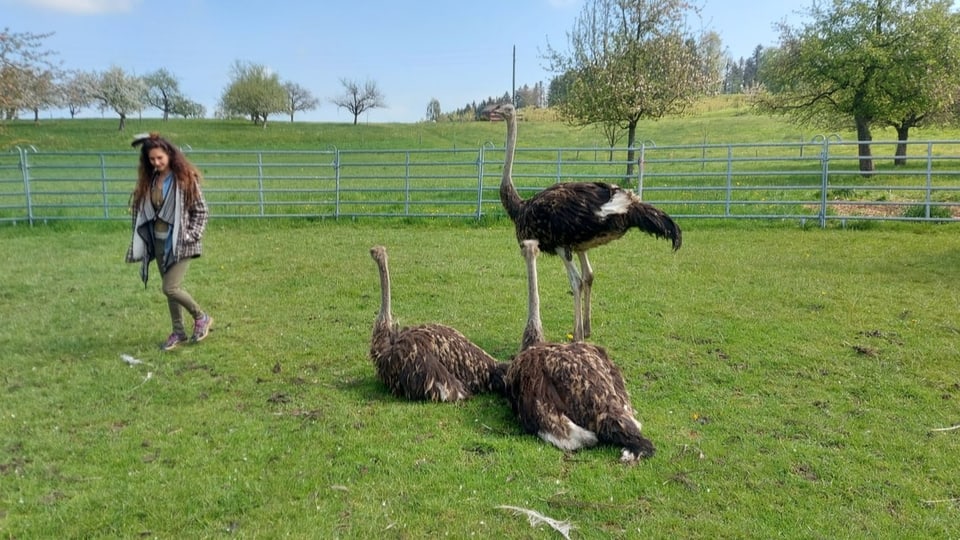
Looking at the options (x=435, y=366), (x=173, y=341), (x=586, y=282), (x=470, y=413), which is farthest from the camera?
(x=586, y=282)

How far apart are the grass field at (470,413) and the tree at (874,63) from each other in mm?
11858

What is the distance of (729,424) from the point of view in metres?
4.49

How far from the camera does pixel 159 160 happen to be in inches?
229

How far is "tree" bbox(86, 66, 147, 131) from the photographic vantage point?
53469 millimetres

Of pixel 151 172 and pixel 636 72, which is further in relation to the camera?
pixel 636 72

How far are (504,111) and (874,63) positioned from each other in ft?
53.1

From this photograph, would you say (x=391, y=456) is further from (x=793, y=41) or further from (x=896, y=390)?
(x=793, y=41)

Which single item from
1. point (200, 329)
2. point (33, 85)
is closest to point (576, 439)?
point (200, 329)

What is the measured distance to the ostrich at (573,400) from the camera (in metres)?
4.05

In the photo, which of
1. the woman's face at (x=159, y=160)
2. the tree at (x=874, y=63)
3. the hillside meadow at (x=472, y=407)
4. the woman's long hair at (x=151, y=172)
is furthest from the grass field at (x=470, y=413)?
the tree at (x=874, y=63)

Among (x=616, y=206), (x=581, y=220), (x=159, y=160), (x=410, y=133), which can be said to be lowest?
(x=581, y=220)

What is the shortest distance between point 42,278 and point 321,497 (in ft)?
24.7

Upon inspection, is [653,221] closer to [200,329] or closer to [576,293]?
[576,293]

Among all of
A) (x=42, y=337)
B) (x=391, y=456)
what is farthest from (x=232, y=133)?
(x=391, y=456)
